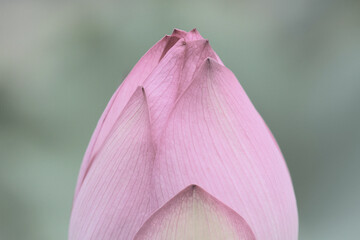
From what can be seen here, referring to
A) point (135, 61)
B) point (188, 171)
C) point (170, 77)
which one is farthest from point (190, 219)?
point (135, 61)

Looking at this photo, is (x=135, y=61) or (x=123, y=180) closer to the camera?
(x=123, y=180)

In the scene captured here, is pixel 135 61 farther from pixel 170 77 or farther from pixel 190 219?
pixel 190 219

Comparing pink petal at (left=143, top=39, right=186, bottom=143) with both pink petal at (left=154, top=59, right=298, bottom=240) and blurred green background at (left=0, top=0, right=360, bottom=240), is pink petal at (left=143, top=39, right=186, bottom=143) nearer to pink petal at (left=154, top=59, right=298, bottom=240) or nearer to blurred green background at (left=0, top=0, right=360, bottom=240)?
pink petal at (left=154, top=59, right=298, bottom=240)

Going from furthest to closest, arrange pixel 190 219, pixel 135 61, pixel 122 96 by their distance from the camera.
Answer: pixel 135 61 < pixel 122 96 < pixel 190 219

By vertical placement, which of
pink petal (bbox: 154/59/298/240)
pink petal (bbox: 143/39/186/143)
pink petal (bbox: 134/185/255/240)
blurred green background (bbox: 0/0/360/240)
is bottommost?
pink petal (bbox: 134/185/255/240)

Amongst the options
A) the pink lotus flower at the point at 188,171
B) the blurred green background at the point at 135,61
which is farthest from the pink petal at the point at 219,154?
the blurred green background at the point at 135,61

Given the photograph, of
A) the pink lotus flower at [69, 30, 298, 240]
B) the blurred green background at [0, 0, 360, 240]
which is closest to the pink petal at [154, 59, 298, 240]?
the pink lotus flower at [69, 30, 298, 240]

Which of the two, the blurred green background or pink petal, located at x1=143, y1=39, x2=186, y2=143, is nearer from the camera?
pink petal, located at x1=143, y1=39, x2=186, y2=143

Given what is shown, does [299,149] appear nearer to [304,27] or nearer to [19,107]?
[304,27]
